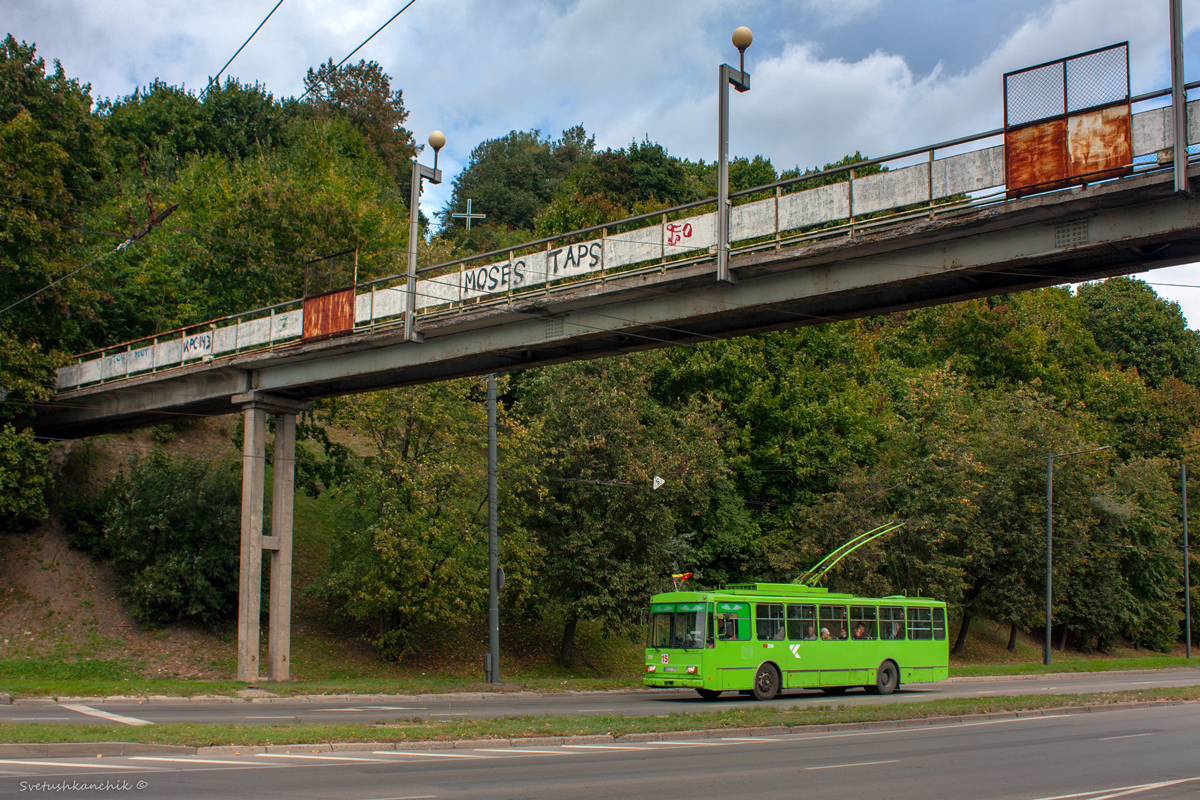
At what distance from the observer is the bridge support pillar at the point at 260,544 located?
85.3 feet

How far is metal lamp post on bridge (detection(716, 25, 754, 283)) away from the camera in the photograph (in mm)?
18422

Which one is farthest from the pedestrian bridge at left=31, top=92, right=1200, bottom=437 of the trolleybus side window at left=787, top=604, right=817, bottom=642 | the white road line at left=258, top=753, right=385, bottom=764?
the white road line at left=258, top=753, right=385, bottom=764

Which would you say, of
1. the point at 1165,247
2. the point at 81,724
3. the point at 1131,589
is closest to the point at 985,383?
the point at 1131,589

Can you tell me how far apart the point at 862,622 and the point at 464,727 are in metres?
14.4

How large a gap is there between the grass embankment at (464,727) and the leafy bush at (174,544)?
17.3 metres

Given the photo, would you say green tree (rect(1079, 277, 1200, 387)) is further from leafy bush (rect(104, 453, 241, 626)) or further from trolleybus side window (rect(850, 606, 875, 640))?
leafy bush (rect(104, 453, 241, 626))

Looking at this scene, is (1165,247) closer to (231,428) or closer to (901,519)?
(901,519)

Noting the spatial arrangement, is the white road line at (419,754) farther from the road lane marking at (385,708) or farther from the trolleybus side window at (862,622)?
the trolleybus side window at (862,622)

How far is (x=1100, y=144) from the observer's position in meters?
14.9

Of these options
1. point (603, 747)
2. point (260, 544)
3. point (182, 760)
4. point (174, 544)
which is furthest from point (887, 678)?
point (174, 544)

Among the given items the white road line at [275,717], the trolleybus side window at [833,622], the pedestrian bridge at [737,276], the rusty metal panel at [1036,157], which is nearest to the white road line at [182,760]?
the white road line at [275,717]

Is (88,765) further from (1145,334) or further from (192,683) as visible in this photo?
(1145,334)

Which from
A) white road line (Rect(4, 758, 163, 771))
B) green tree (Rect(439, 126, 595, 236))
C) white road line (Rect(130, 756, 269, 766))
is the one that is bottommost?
white road line (Rect(130, 756, 269, 766))

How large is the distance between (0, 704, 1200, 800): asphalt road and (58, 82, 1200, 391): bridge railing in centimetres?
872
